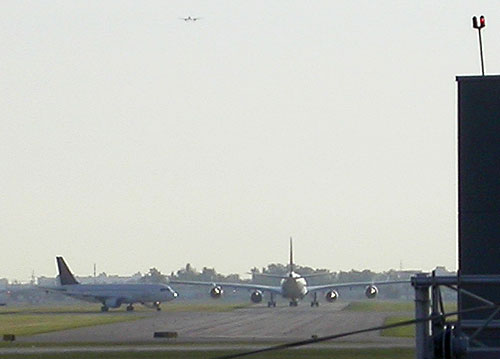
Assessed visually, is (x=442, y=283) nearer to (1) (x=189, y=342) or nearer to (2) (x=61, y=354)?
(2) (x=61, y=354)

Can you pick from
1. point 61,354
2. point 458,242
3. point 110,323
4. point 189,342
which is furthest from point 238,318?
point 458,242

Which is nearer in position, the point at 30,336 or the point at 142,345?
the point at 142,345

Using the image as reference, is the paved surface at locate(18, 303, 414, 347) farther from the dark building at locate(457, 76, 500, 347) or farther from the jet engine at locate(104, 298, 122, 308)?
the dark building at locate(457, 76, 500, 347)

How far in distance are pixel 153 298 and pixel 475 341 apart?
12073 cm

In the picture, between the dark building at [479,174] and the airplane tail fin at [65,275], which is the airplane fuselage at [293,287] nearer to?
the airplane tail fin at [65,275]

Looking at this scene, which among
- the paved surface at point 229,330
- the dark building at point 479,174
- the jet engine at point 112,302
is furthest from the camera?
the jet engine at point 112,302

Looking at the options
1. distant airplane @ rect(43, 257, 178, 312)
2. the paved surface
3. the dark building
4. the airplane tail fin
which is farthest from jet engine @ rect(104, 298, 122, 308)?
the dark building

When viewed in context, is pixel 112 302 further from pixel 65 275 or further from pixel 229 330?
pixel 229 330

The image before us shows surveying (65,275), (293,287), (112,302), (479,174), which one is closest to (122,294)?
(112,302)

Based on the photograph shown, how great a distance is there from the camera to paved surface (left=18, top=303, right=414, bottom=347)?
226ft

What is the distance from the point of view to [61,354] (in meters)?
55.8

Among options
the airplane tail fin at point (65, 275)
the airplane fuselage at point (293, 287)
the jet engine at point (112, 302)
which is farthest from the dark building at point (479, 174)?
the airplane tail fin at point (65, 275)

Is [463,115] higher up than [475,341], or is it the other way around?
[463,115]

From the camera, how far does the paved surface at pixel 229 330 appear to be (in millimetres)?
68875
